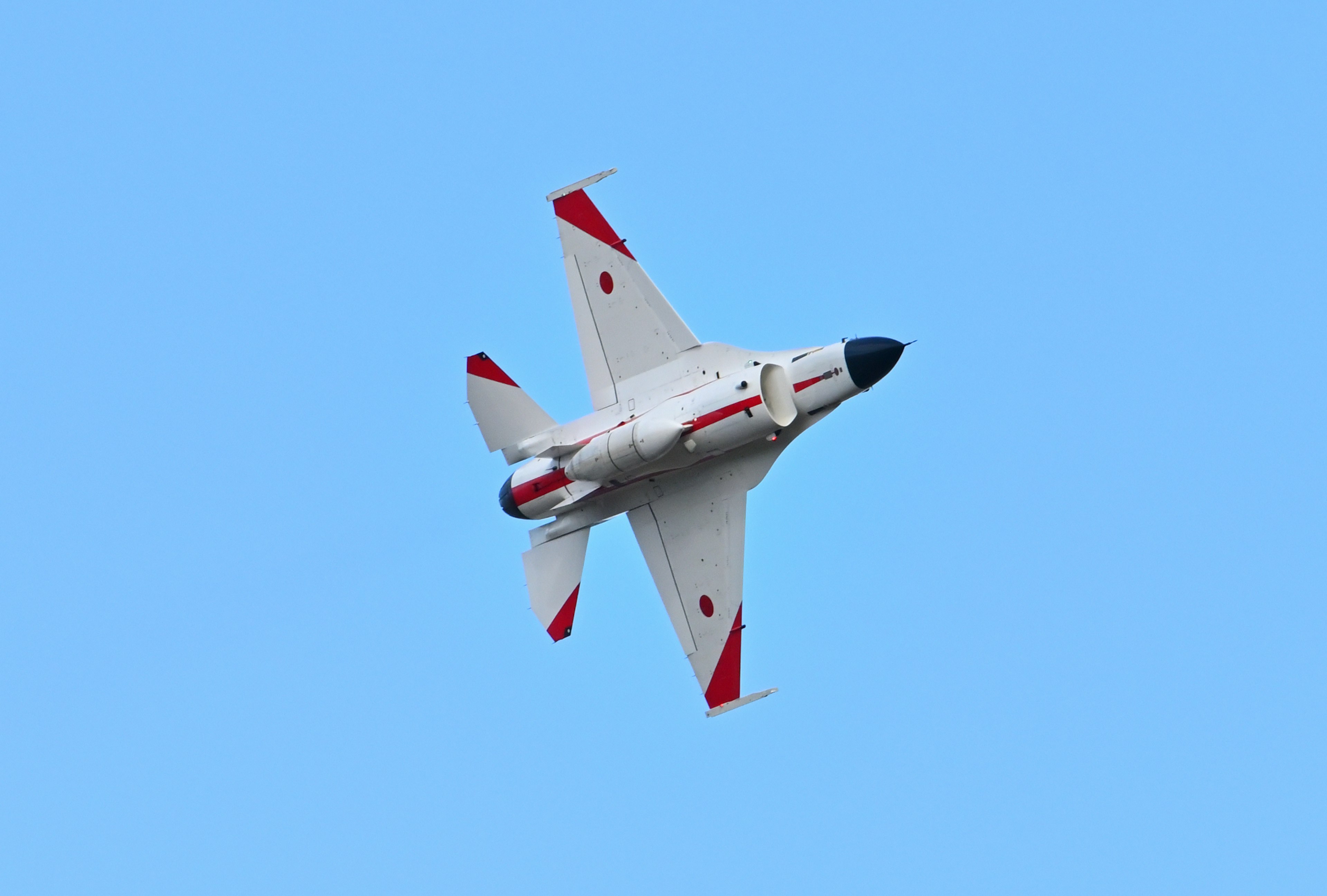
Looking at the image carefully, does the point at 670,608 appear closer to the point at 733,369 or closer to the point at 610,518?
the point at 610,518

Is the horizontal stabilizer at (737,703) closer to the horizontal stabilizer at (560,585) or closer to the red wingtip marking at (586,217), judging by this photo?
the horizontal stabilizer at (560,585)

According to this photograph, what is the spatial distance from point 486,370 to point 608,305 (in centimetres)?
311

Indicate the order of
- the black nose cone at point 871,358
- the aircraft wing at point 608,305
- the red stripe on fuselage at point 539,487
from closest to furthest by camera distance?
1. the black nose cone at point 871,358
2. the red stripe on fuselage at point 539,487
3. the aircraft wing at point 608,305

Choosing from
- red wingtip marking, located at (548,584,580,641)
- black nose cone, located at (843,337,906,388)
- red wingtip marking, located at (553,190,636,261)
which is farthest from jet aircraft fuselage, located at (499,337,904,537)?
red wingtip marking, located at (553,190,636,261)

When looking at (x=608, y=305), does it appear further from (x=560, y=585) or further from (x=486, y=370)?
(x=560, y=585)

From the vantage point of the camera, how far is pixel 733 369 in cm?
3600

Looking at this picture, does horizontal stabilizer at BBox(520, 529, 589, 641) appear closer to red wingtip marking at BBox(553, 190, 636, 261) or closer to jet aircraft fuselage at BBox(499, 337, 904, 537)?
jet aircraft fuselage at BBox(499, 337, 904, 537)

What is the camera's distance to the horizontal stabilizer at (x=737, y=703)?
36.7 metres

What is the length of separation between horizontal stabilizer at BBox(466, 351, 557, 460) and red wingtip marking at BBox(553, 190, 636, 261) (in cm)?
371

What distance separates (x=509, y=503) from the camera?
3722 cm

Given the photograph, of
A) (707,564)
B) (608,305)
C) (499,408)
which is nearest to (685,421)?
(707,564)

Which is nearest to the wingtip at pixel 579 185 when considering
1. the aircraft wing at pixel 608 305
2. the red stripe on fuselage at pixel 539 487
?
the aircraft wing at pixel 608 305

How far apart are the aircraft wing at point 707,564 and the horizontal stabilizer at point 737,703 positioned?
0.02 m

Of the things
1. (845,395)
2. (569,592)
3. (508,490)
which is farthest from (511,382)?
(845,395)
